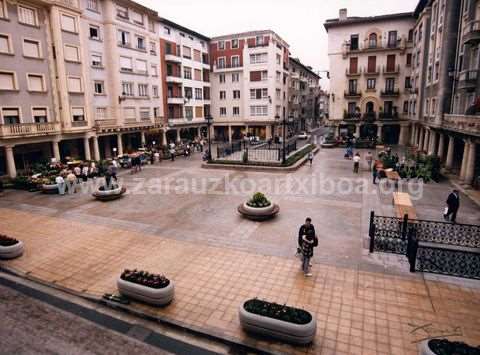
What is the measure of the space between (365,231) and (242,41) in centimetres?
4410

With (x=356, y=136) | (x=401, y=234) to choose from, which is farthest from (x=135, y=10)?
(x=401, y=234)

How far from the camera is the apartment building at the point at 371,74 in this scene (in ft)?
143

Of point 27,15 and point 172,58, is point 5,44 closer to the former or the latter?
point 27,15

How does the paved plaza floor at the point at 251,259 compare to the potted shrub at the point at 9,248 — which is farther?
the potted shrub at the point at 9,248

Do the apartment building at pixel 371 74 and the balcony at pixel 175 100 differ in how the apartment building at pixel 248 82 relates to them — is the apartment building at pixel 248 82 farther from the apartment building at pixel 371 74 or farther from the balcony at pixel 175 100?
the balcony at pixel 175 100

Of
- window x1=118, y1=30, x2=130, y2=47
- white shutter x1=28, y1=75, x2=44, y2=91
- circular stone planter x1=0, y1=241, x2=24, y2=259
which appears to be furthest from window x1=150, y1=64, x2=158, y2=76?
circular stone planter x1=0, y1=241, x2=24, y2=259

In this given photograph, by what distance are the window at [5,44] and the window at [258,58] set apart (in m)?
33.4

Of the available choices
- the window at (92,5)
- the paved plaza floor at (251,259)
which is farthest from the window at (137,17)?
the paved plaza floor at (251,259)

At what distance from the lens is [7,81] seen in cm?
2441

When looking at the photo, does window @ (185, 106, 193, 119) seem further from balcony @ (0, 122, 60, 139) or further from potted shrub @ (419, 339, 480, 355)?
potted shrub @ (419, 339, 480, 355)

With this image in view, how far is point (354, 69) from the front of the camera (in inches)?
1829

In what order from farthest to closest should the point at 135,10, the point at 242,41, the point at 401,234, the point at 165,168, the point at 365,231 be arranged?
1. the point at 242,41
2. the point at 135,10
3. the point at 165,168
4. the point at 365,231
5. the point at 401,234

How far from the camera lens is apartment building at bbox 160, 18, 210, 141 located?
42.8m

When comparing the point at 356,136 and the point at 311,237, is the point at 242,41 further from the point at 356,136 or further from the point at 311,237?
the point at 311,237
